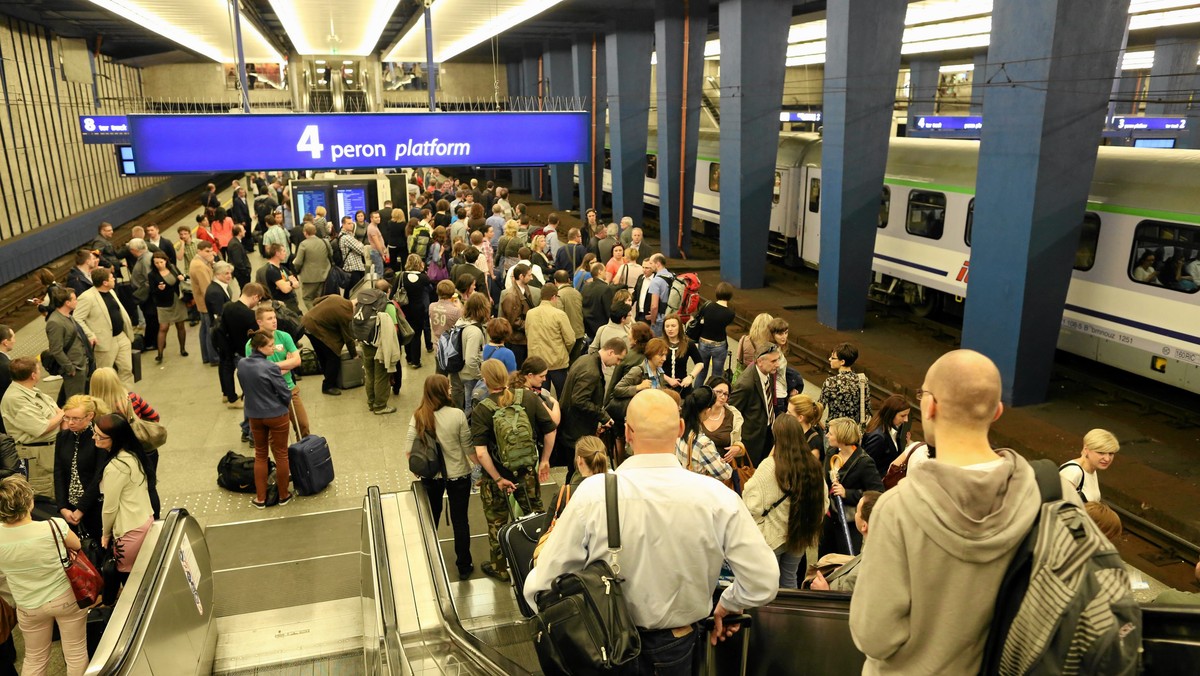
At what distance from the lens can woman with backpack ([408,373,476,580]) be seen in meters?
5.64

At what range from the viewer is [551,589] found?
112 inches

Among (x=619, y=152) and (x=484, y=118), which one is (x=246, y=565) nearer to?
(x=484, y=118)

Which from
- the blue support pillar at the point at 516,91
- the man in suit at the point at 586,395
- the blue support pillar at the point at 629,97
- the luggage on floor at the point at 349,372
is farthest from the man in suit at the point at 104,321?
the blue support pillar at the point at 516,91

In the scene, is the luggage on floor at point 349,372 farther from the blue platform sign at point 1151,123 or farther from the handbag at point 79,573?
the blue platform sign at point 1151,123

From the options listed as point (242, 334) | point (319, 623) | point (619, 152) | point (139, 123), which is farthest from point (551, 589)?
point (619, 152)

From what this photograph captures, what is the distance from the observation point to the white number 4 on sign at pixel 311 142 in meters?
9.92

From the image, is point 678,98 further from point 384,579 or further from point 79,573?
point 79,573

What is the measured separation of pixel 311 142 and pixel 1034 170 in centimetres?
810

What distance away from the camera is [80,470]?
16.8 ft

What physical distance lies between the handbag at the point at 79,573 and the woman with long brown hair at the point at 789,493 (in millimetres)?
3606

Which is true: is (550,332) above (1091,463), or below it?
above

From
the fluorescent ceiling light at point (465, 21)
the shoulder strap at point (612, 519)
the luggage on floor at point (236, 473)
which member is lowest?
the luggage on floor at point (236, 473)

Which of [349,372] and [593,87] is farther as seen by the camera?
[593,87]

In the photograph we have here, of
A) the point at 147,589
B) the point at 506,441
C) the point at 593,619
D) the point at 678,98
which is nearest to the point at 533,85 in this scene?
the point at 678,98
